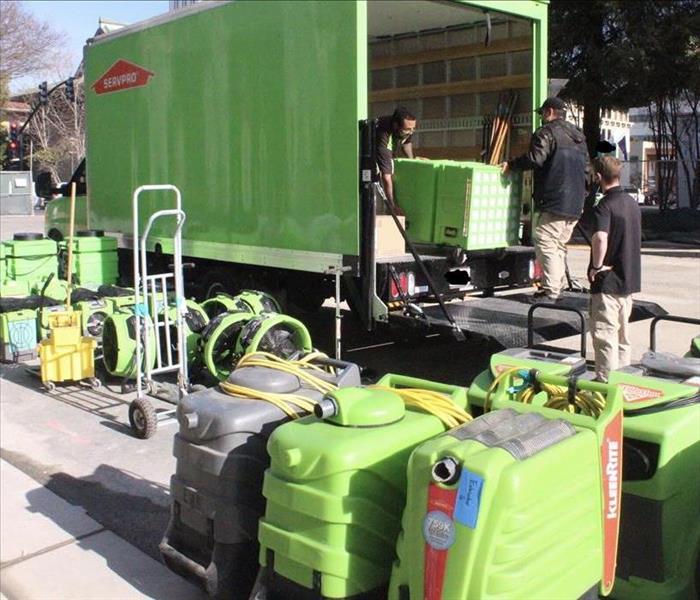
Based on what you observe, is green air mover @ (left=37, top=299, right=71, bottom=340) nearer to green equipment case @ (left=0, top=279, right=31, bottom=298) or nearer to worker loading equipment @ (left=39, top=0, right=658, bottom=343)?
green equipment case @ (left=0, top=279, right=31, bottom=298)

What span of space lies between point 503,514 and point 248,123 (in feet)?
19.1

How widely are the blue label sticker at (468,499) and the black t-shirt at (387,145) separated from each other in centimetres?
481

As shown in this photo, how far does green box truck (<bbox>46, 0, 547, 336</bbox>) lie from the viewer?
6602 millimetres

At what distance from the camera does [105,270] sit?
31.3 ft

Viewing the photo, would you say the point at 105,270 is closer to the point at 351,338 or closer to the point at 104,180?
the point at 104,180

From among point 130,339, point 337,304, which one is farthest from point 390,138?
point 130,339

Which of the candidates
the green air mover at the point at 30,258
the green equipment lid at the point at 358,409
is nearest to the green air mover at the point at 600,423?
the green equipment lid at the point at 358,409

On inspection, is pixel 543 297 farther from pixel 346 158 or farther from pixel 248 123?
pixel 248 123

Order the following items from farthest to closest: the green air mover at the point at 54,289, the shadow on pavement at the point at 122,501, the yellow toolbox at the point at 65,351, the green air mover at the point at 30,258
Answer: the green air mover at the point at 30,258, the green air mover at the point at 54,289, the yellow toolbox at the point at 65,351, the shadow on pavement at the point at 122,501

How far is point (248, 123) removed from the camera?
7.53 metres

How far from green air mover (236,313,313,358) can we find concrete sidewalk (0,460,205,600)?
1945 mm

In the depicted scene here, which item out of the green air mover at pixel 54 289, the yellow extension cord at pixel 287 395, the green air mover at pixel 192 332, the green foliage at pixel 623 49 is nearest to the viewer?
the yellow extension cord at pixel 287 395

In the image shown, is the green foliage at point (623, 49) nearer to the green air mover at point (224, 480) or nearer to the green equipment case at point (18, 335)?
the green equipment case at point (18, 335)

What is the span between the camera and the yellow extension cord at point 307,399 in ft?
9.81
